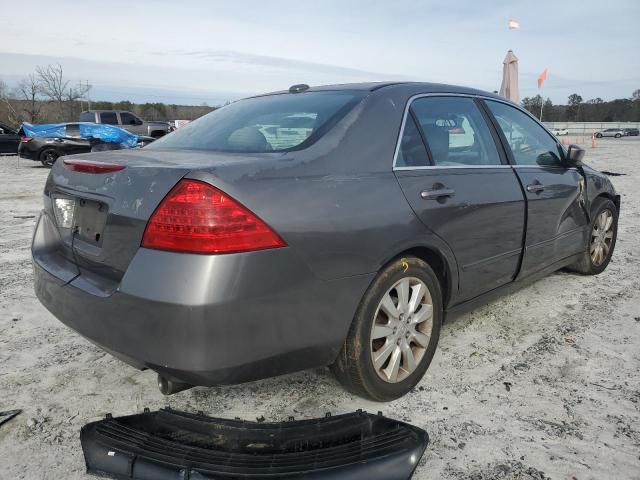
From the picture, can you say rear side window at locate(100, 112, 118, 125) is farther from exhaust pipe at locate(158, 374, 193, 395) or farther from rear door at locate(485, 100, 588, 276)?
exhaust pipe at locate(158, 374, 193, 395)

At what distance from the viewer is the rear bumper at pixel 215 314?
6.01ft

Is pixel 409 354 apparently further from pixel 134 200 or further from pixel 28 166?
pixel 28 166

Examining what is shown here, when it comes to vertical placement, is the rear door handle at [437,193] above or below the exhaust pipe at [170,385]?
above

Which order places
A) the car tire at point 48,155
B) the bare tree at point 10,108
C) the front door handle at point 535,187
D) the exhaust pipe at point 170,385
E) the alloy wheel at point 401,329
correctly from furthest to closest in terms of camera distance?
the bare tree at point 10,108 → the car tire at point 48,155 → the front door handle at point 535,187 → the alloy wheel at point 401,329 → the exhaust pipe at point 170,385

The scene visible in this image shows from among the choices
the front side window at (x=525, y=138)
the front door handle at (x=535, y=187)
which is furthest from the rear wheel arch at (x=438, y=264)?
the front side window at (x=525, y=138)

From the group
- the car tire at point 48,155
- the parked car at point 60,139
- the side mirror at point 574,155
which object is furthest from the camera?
the car tire at point 48,155

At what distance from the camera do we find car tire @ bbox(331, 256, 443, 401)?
2328mm

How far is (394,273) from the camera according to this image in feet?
7.87

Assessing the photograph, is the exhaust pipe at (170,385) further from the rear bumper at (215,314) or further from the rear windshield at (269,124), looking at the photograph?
the rear windshield at (269,124)

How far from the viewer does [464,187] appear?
112 inches

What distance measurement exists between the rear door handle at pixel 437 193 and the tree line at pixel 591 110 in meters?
81.6

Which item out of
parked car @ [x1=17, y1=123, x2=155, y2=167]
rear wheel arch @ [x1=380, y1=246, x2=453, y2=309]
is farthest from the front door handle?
parked car @ [x1=17, y1=123, x2=155, y2=167]

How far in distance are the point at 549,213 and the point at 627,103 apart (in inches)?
3597

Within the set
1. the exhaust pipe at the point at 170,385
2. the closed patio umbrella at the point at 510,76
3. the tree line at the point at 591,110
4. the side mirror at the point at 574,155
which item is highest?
the tree line at the point at 591,110
